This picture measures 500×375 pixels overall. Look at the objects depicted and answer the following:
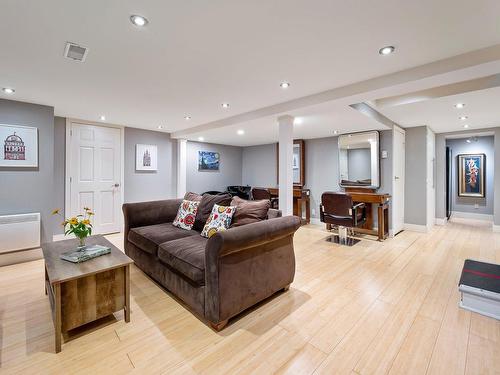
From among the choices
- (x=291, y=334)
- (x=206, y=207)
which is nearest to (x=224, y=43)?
(x=206, y=207)

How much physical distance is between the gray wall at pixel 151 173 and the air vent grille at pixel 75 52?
10.0ft

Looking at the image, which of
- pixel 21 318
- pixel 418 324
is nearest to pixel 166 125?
pixel 21 318

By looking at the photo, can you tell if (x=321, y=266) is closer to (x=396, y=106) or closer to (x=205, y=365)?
(x=205, y=365)

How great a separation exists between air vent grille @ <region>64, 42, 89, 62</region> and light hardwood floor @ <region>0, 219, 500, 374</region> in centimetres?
223

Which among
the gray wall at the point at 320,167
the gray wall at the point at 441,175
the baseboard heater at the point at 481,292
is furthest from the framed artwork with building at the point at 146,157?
the gray wall at the point at 441,175

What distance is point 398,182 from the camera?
15.7ft

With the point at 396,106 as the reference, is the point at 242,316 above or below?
below

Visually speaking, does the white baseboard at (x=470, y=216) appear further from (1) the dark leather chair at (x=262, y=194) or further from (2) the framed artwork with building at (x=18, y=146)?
(2) the framed artwork with building at (x=18, y=146)

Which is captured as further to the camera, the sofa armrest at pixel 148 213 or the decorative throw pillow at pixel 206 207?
the sofa armrest at pixel 148 213

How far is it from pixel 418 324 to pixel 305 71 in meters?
2.42

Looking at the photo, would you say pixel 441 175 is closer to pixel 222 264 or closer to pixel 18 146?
pixel 222 264

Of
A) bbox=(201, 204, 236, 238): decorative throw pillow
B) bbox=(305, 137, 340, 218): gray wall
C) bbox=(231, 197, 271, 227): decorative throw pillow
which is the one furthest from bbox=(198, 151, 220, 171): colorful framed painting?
bbox=(231, 197, 271, 227): decorative throw pillow

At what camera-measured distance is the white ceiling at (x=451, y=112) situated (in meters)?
3.04

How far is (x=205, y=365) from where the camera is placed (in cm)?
150
